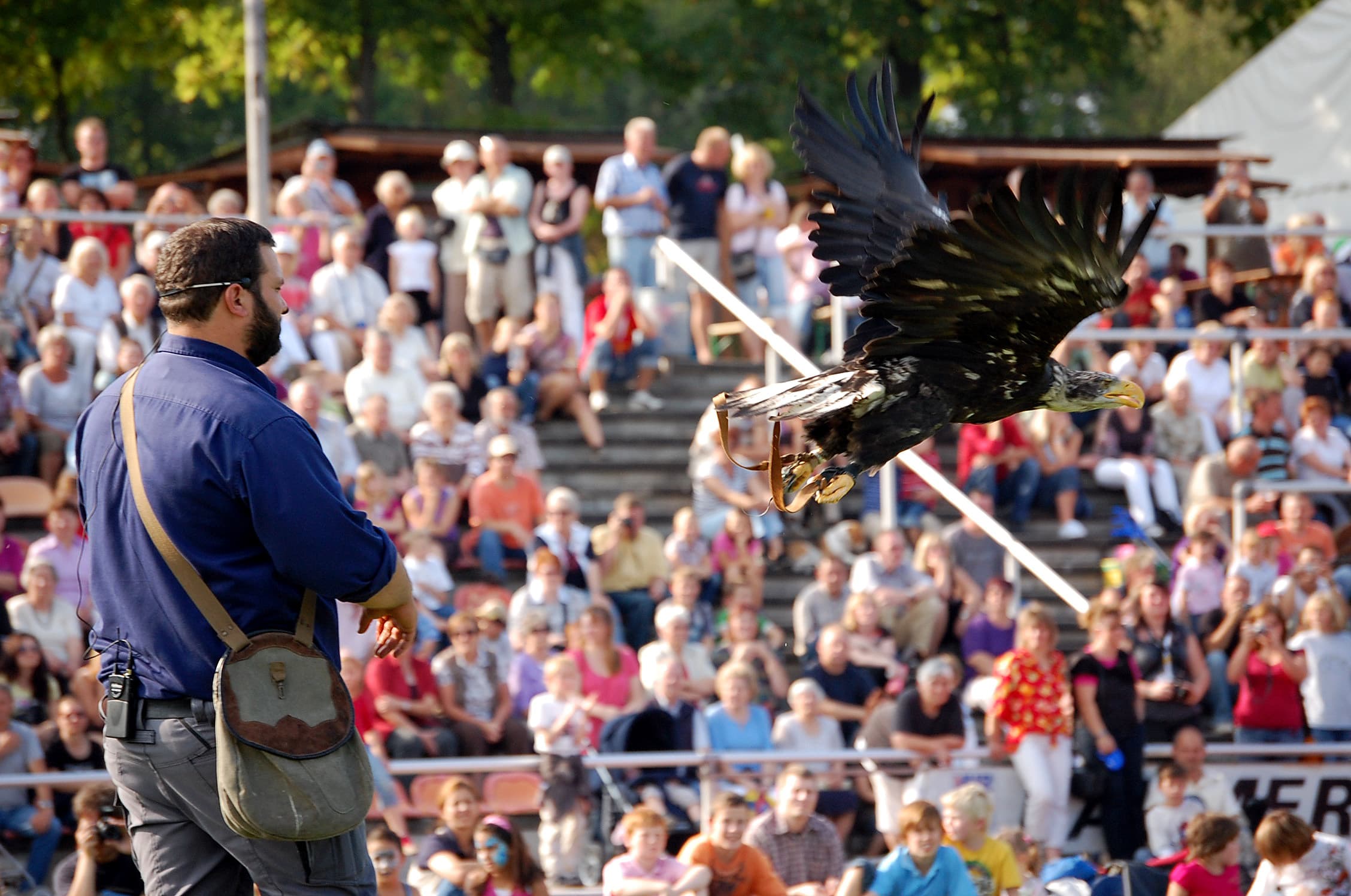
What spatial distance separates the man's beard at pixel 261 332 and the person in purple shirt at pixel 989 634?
21.2 feet

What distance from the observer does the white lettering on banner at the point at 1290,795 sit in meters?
8.54

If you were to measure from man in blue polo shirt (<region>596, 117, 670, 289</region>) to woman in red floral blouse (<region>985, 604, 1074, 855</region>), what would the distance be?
4352mm

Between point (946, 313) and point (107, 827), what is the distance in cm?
383

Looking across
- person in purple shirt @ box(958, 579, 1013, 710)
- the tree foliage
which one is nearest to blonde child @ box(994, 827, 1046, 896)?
person in purple shirt @ box(958, 579, 1013, 710)

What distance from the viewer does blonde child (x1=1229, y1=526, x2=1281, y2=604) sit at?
9.89m

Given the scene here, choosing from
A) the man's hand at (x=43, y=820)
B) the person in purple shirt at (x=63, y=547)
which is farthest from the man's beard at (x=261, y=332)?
the person in purple shirt at (x=63, y=547)

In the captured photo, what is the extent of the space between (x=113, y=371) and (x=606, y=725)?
3.56 m

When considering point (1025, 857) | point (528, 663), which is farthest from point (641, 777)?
point (1025, 857)

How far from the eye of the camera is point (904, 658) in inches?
374

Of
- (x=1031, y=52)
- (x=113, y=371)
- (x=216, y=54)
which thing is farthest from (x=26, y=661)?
(x=1031, y=52)

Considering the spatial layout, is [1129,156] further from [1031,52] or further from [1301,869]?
[1301,869]

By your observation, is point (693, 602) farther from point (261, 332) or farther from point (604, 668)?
point (261, 332)

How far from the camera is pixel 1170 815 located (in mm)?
8141

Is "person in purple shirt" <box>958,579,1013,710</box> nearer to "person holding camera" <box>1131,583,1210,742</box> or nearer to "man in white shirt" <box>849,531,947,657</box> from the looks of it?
"man in white shirt" <box>849,531,947,657</box>
